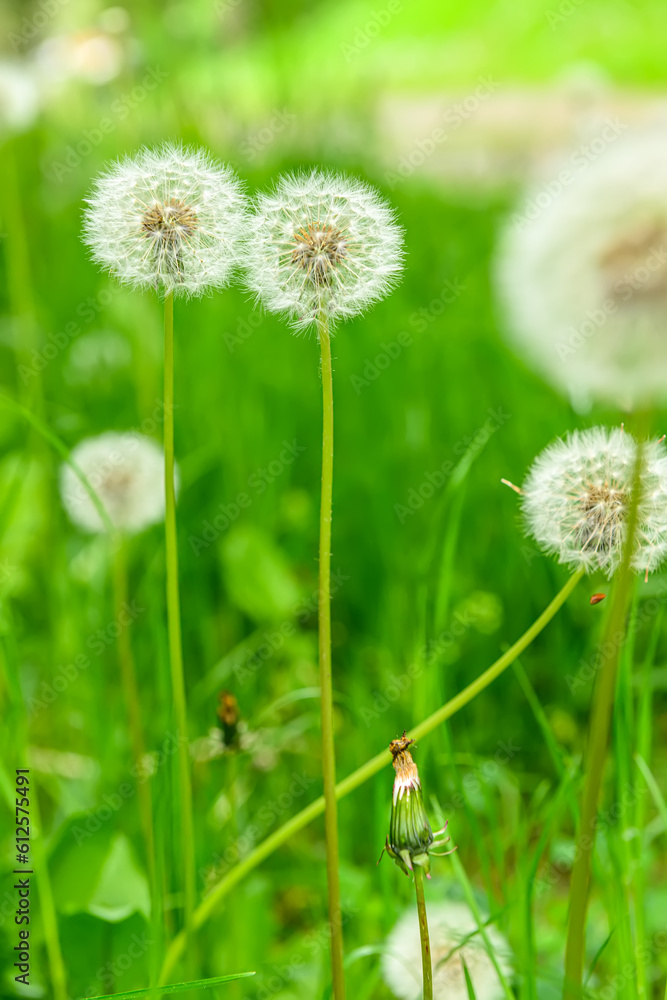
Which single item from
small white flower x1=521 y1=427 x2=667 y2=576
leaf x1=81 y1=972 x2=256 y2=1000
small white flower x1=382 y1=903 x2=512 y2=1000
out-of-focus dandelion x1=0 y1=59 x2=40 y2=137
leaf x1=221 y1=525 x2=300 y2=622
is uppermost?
out-of-focus dandelion x1=0 y1=59 x2=40 y2=137

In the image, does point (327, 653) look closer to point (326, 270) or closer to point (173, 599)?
point (173, 599)

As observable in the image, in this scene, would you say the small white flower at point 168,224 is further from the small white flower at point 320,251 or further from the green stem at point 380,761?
the green stem at point 380,761

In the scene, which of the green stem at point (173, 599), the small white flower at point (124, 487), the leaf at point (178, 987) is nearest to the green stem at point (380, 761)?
the green stem at point (173, 599)

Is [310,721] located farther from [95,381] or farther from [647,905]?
[95,381]

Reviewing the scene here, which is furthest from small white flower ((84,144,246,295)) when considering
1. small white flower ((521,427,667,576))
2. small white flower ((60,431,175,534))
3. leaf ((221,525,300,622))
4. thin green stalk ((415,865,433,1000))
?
leaf ((221,525,300,622))

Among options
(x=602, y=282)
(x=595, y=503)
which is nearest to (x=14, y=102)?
(x=595, y=503)

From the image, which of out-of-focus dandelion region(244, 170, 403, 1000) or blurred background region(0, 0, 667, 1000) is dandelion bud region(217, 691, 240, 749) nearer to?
blurred background region(0, 0, 667, 1000)
